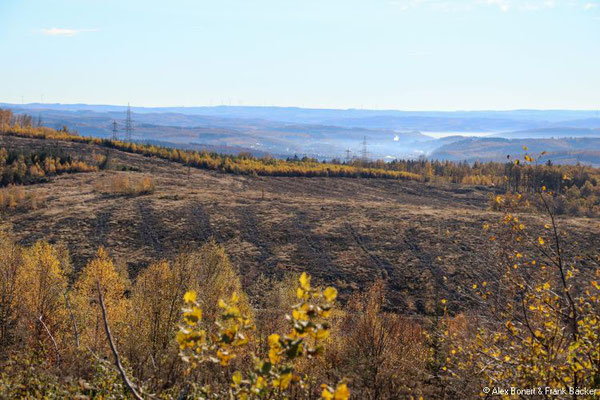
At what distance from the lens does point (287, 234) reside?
60.4 metres

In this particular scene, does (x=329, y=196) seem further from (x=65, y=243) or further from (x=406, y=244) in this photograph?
(x=65, y=243)

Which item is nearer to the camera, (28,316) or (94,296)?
(28,316)

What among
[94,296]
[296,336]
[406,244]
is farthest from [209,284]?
[406,244]

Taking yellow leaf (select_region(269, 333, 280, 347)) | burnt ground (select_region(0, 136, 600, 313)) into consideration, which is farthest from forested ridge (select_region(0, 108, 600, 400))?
burnt ground (select_region(0, 136, 600, 313))

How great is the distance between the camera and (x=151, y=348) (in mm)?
19281

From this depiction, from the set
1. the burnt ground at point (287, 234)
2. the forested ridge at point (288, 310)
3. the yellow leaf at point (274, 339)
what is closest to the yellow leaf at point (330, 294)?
the forested ridge at point (288, 310)

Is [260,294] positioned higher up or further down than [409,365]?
further down

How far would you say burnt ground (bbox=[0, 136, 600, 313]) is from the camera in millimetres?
49969

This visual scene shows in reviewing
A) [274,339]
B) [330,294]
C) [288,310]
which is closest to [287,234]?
[288,310]

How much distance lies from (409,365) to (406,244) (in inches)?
1573

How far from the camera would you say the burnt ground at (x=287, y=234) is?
4997cm

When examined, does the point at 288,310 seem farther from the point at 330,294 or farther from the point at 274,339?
the point at 330,294

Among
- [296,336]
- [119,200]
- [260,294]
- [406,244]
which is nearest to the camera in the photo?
[296,336]

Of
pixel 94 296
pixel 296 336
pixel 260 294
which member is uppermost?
pixel 296 336
